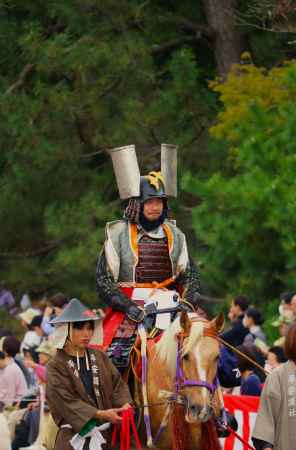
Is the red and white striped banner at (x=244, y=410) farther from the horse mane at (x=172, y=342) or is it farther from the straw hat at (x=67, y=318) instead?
the straw hat at (x=67, y=318)

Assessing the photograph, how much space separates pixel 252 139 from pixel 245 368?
5.75 metres

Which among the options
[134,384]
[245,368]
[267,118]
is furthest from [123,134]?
[134,384]

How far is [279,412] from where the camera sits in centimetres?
856

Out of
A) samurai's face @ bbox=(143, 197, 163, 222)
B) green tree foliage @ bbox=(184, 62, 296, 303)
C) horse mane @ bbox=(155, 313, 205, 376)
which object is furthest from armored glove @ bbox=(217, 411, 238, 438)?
green tree foliage @ bbox=(184, 62, 296, 303)

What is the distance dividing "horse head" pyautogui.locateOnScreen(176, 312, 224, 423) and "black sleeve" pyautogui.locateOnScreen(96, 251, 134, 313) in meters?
1.10

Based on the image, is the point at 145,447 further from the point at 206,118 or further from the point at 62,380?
the point at 206,118

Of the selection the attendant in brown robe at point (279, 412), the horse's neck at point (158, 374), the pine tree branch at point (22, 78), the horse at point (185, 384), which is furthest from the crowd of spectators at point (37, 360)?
the pine tree branch at point (22, 78)

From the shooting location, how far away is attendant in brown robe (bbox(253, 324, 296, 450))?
8.51 metres

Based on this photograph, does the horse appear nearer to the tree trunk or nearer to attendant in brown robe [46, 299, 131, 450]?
attendant in brown robe [46, 299, 131, 450]

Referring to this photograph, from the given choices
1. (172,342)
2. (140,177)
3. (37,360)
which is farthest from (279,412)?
(37,360)

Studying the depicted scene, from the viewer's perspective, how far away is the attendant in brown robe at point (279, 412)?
851cm

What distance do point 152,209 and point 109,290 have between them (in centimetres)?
78

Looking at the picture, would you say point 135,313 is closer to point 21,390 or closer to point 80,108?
point 21,390

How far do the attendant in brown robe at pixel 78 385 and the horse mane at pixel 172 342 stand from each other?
0.49 m
